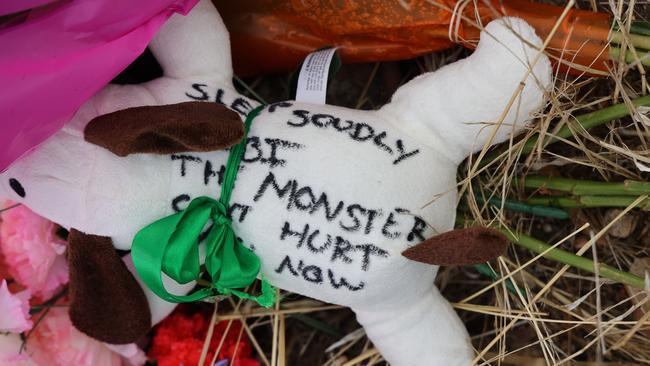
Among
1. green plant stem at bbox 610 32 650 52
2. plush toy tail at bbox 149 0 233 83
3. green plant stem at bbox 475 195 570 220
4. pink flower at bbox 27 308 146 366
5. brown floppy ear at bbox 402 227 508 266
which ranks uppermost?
plush toy tail at bbox 149 0 233 83

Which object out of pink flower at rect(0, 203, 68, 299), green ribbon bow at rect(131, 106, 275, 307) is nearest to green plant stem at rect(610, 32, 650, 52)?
green ribbon bow at rect(131, 106, 275, 307)

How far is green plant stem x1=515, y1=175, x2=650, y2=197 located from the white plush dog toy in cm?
11

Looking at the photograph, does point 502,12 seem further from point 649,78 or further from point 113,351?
point 113,351

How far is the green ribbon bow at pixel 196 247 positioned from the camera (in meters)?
0.68

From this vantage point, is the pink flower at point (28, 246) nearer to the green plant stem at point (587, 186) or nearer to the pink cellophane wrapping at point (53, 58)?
the pink cellophane wrapping at point (53, 58)

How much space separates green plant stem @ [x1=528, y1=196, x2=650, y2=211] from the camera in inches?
29.4

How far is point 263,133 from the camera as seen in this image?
72cm

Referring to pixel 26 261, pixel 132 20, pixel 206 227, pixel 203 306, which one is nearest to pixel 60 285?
pixel 26 261

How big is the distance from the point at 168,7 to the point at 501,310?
509 mm

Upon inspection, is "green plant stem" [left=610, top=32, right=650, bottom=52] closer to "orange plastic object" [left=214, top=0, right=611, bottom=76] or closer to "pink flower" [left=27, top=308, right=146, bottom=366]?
"orange plastic object" [left=214, top=0, right=611, bottom=76]

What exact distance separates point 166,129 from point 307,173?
15 centimetres

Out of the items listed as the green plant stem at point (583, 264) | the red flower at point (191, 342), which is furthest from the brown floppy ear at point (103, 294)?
the green plant stem at point (583, 264)

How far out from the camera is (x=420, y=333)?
2.52 feet

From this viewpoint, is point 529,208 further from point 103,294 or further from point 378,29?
point 103,294
